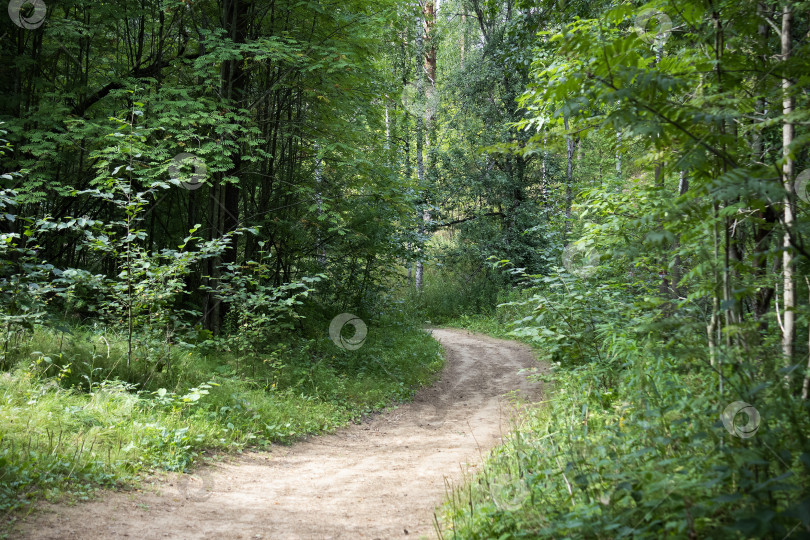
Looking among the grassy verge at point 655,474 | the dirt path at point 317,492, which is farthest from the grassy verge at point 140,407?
the grassy verge at point 655,474

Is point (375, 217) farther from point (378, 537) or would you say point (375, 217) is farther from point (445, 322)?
point (445, 322)

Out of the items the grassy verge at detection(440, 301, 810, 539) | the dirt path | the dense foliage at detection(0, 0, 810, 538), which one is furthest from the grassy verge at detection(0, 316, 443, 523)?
the grassy verge at detection(440, 301, 810, 539)

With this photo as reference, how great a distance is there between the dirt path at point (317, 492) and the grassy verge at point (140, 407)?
0.33 metres

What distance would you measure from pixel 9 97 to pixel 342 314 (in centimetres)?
801

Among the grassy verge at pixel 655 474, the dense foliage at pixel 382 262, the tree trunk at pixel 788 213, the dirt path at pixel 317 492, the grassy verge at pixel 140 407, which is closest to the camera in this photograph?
the grassy verge at pixel 655 474

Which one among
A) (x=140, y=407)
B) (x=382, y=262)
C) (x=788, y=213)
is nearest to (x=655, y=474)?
(x=788, y=213)

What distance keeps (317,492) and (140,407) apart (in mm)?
2586

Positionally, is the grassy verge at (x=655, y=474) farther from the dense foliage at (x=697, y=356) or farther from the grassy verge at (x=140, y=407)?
the grassy verge at (x=140, y=407)

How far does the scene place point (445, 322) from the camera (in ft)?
74.4

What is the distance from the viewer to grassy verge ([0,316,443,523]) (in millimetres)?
4418

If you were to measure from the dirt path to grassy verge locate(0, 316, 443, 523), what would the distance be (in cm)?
33

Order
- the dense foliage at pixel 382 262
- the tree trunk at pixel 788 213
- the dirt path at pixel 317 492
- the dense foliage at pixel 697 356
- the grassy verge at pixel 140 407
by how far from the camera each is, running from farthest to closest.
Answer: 1. the grassy verge at pixel 140 407
2. the dirt path at pixel 317 492
3. the tree trunk at pixel 788 213
4. the dense foliage at pixel 382 262
5. the dense foliage at pixel 697 356

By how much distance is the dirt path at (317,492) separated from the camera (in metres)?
3.88

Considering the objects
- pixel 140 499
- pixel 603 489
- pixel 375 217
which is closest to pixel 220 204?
pixel 375 217
